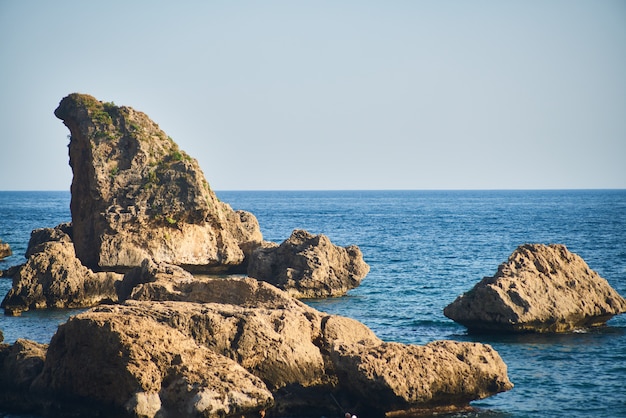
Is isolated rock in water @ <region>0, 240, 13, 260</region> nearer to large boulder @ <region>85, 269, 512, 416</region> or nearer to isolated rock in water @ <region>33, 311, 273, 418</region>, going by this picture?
large boulder @ <region>85, 269, 512, 416</region>

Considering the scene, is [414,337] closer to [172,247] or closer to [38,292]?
[38,292]

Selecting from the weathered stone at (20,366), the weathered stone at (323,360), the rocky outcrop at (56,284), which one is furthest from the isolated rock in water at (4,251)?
the weathered stone at (323,360)

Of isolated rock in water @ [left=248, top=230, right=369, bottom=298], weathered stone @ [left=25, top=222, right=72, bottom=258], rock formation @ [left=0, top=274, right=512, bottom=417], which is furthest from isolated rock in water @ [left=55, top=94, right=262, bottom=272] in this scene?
rock formation @ [left=0, top=274, right=512, bottom=417]

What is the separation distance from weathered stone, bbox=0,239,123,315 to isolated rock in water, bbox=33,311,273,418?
15408mm

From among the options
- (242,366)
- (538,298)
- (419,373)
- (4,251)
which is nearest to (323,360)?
(242,366)

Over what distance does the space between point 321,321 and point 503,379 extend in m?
5.12

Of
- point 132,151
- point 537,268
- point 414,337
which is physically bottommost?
point 414,337

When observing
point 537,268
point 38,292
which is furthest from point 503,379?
point 38,292

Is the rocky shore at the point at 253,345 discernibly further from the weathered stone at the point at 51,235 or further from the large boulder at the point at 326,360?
the weathered stone at the point at 51,235

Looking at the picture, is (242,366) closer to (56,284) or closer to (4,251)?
(56,284)

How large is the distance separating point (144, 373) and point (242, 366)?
8.60 ft

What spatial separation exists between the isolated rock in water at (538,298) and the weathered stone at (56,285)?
619 inches

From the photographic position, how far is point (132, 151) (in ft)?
154

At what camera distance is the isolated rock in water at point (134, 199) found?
146 ft
